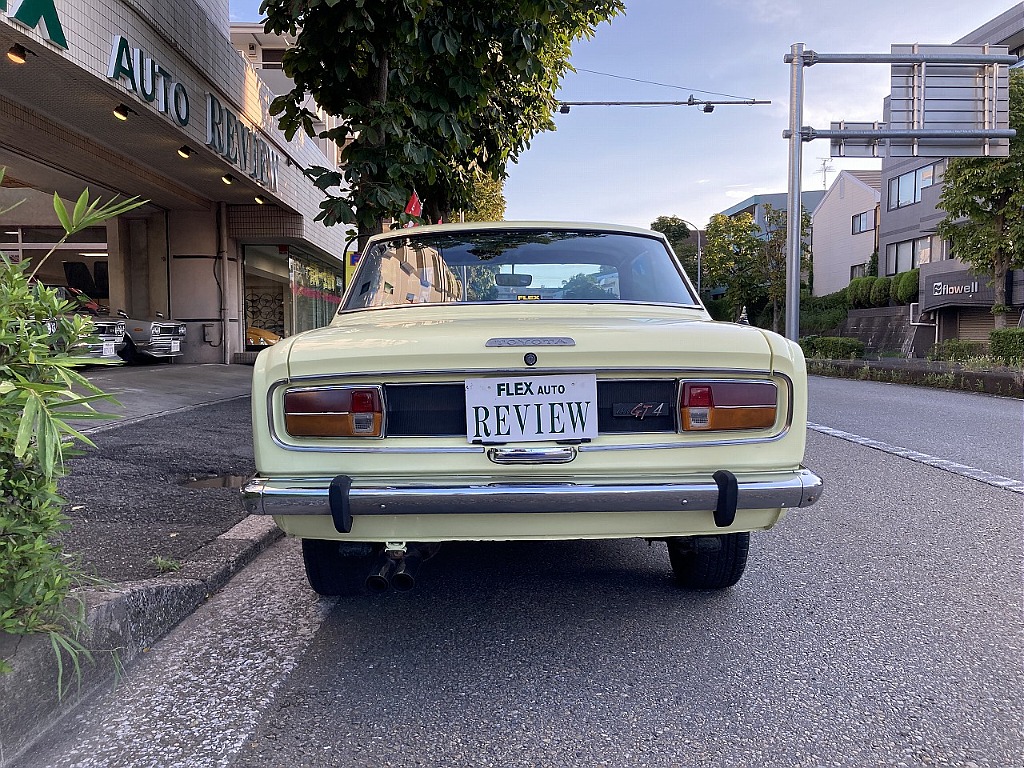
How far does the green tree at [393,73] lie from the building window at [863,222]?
1446 inches

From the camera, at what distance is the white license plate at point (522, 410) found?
2262 millimetres

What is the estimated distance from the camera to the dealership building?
732 cm

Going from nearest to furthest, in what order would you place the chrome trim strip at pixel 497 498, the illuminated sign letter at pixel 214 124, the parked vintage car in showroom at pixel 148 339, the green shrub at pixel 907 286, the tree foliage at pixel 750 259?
the chrome trim strip at pixel 497 498 < the illuminated sign letter at pixel 214 124 < the parked vintage car in showroom at pixel 148 339 < the green shrub at pixel 907 286 < the tree foliage at pixel 750 259

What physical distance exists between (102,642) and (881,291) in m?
37.4

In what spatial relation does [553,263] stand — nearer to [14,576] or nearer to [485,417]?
[485,417]

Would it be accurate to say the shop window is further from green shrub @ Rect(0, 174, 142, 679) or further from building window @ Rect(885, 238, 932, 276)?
building window @ Rect(885, 238, 932, 276)

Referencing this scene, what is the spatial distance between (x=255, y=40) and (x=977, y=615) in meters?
28.1

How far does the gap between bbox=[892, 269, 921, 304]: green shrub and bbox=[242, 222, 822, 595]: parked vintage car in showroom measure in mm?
33145

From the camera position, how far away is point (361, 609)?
2863 millimetres

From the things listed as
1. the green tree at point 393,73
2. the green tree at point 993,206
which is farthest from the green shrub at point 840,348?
the green tree at point 393,73

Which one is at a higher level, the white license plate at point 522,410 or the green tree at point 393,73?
the green tree at point 393,73

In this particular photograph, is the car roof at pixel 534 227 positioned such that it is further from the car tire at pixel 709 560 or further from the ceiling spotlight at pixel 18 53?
the ceiling spotlight at pixel 18 53

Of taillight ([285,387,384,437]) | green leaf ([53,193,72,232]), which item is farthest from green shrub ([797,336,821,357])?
green leaf ([53,193,72,232])

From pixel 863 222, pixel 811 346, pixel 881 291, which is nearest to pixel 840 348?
pixel 811 346
